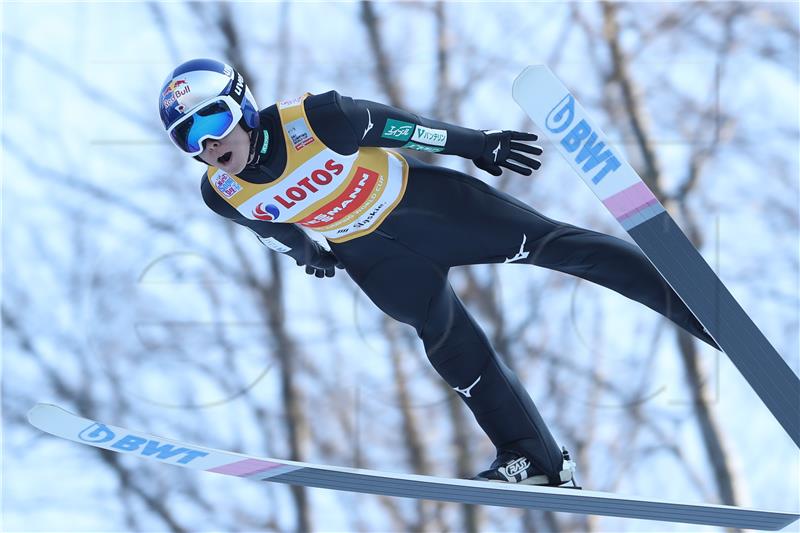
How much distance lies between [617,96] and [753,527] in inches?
111

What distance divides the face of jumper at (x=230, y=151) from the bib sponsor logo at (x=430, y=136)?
48cm

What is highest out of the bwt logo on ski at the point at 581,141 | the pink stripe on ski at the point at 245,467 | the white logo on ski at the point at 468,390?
the bwt logo on ski at the point at 581,141

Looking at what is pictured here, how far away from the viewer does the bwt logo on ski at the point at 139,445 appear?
121 inches

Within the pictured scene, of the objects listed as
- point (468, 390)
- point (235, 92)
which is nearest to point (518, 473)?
point (468, 390)

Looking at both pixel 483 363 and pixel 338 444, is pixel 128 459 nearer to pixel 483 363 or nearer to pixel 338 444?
pixel 338 444

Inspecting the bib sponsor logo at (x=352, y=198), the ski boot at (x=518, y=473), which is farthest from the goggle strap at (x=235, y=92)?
the ski boot at (x=518, y=473)

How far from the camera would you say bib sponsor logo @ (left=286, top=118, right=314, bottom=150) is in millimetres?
2758

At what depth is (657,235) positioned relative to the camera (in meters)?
2.70

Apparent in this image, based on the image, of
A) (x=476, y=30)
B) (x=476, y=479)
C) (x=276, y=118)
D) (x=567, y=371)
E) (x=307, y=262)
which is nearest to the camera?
(x=276, y=118)

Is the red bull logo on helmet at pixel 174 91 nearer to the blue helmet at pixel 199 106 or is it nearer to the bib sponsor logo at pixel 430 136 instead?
the blue helmet at pixel 199 106

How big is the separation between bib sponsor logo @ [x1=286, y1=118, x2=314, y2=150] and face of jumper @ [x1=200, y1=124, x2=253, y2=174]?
0.12 m

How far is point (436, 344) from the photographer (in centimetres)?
305

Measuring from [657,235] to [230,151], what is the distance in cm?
119

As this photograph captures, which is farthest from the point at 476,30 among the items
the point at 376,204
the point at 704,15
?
the point at 376,204
